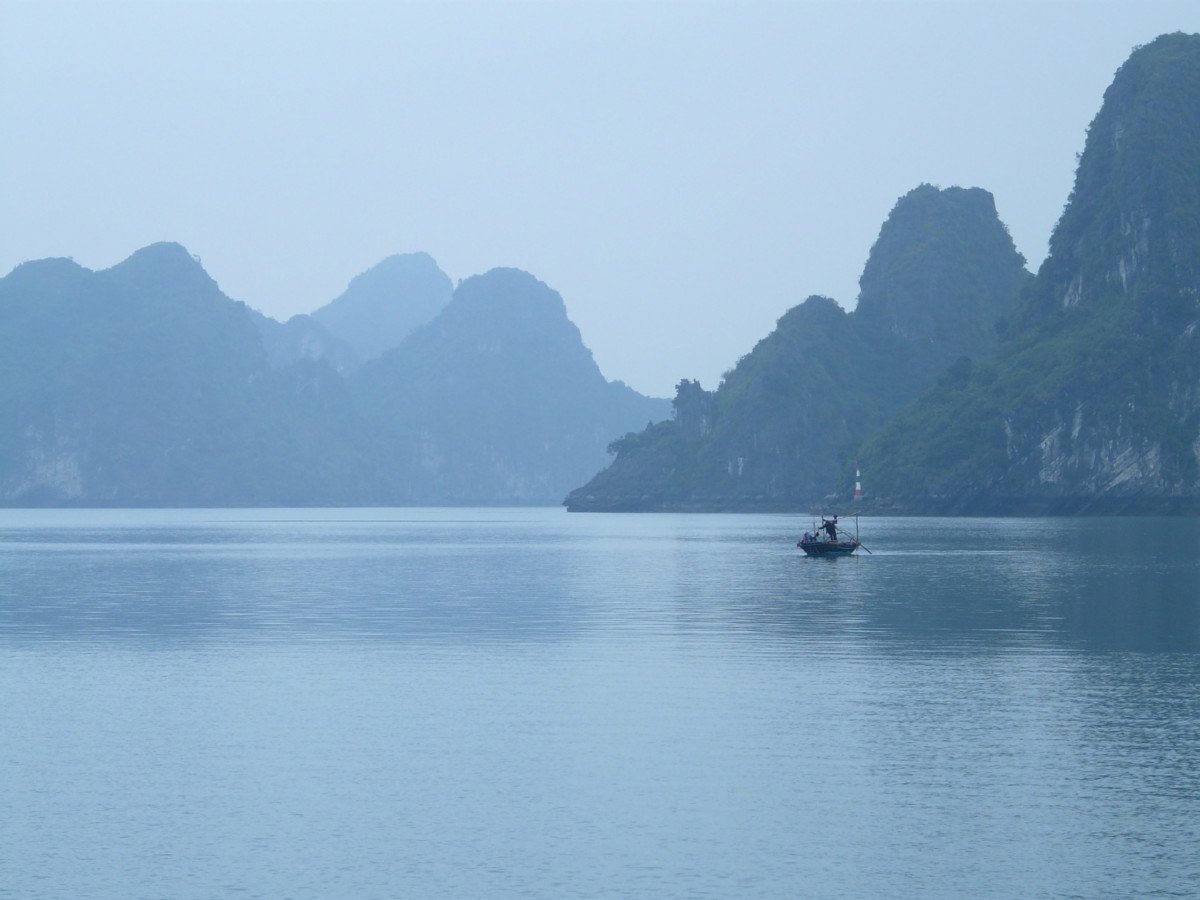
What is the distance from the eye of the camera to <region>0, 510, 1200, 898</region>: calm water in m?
19.4

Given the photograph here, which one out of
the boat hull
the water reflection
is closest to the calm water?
the water reflection

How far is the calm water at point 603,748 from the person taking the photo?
19.4 m

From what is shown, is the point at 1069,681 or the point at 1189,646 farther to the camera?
the point at 1189,646

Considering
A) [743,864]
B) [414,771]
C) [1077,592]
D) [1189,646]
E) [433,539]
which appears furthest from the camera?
[433,539]

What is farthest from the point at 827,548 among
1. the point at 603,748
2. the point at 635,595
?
the point at 603,748

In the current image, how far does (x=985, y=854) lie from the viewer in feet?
64.6

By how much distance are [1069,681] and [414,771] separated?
17.6 metres

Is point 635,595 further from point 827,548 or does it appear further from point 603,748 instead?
point 603,748

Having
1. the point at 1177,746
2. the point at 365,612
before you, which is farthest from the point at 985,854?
the point at 365,612

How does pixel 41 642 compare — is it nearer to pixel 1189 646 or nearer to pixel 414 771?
pixel 414 771

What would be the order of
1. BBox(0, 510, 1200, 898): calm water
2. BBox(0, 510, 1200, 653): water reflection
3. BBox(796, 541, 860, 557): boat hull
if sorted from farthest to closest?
BBox(796, 541, 860, 557): boat hull → BBox(0, 510, 1200, 653): water reflection → BBox(0, 510, 1200, 898): calm water

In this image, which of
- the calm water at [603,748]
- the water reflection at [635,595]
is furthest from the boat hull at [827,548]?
the calm water at [603,748]

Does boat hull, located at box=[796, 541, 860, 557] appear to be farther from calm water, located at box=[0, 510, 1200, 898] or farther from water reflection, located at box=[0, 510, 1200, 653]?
calm water, located at box=[0, 510, 1200, 898]

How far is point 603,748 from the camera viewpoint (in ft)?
90.5
